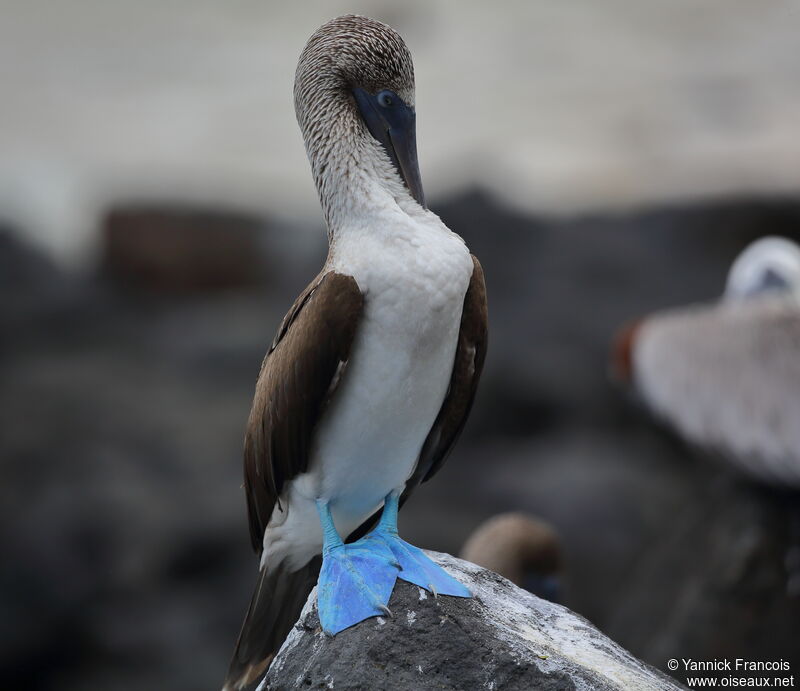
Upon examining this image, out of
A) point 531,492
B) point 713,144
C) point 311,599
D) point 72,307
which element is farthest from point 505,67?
point 311,599

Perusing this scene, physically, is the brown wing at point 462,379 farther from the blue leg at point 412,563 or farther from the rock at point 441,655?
the rock at point 441,655

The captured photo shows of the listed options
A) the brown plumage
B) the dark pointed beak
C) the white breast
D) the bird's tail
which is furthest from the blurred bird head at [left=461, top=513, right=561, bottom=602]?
the dark pointed beak

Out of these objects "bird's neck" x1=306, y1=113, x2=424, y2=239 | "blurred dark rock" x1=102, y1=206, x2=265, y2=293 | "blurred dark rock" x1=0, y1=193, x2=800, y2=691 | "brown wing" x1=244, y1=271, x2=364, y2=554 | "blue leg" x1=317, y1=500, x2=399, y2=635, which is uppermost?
"bird's neck" x1=306, y1=113, x2=424, y2=239

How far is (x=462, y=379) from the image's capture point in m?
2.83

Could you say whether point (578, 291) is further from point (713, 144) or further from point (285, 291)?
point (713, 144)

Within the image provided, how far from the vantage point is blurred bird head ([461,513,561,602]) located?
5.09 m

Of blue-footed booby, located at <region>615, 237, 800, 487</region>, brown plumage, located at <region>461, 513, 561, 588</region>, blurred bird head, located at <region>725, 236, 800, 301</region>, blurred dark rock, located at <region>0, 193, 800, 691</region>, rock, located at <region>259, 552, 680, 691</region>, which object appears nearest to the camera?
rock, located at <region>259, 552, 680, 691</region>

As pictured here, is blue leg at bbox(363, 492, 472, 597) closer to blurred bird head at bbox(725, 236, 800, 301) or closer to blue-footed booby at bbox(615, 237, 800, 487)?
blue-footed booby at bbox(615, 237, 800, 487)

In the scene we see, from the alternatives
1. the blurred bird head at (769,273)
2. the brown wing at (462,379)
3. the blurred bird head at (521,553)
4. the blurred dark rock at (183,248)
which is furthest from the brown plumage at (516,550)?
the blurred dark rock at (183,248)

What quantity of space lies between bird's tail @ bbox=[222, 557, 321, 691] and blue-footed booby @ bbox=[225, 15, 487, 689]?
0.18 metres

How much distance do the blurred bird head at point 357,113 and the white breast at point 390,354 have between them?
12 centimetres

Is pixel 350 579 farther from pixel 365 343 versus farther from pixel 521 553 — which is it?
pixel 521 553

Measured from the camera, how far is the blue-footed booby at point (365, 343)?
261 centimetres

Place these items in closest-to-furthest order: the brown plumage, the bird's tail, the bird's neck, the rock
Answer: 1. the rock
2. the bird's neck
3. the bird's tail
4. the brown plumage
